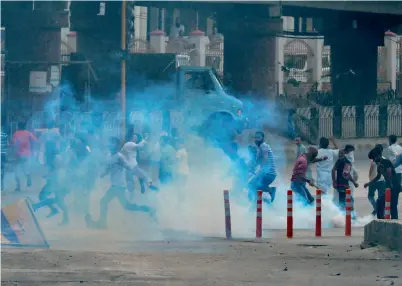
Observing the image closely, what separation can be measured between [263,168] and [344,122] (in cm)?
2020

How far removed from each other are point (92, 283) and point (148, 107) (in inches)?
806

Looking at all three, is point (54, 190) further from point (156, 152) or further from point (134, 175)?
point (156, 152)

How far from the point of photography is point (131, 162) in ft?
62.3

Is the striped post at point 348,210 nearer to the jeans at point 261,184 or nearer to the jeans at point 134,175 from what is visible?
the jeans at point 261,184

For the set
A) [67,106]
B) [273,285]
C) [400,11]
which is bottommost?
[273,285]

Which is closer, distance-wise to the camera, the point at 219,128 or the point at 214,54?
the point at 219,128

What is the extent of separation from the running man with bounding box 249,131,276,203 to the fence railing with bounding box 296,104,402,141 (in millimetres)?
19174

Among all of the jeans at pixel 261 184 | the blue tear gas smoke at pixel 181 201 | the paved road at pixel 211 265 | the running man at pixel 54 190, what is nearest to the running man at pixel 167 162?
the blue tear gas smoke at pixel 181 201

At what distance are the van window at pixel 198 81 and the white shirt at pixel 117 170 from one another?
1622 cm

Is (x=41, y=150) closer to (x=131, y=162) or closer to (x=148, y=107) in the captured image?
(x=131, y=162)

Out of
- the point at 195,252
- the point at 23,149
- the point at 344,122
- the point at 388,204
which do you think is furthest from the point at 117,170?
the point at 344,122

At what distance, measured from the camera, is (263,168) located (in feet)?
64.0

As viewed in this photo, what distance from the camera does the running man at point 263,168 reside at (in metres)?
19.5

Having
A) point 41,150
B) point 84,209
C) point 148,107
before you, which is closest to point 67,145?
point 84,209
